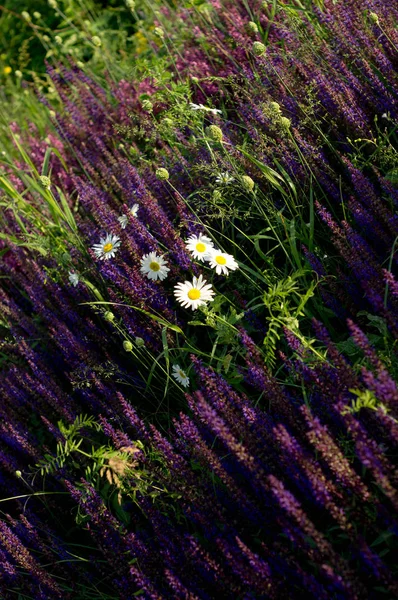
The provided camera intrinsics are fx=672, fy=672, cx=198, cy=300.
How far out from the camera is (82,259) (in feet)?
9.80

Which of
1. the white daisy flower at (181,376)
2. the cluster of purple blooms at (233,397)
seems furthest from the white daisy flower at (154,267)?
the white daisy flower at (181,376)

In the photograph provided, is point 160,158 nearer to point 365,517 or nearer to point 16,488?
point 16,488

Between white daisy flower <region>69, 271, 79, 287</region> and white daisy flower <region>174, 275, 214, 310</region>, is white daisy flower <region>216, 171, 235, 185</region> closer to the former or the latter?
white daisy flower <region>174, 275, 214, 310</region>

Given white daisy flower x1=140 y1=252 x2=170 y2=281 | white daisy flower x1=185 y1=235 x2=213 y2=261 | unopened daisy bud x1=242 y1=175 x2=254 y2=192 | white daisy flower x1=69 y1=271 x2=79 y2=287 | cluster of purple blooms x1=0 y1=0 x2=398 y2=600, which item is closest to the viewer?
cluster of purple blooms x1=0 y1=0 x2=398 y2=600

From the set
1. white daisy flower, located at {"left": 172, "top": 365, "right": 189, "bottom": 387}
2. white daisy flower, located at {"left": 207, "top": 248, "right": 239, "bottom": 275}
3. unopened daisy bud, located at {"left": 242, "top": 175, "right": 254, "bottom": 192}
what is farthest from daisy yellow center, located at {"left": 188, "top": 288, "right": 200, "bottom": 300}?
unopened daisy bud, located at {"left": 242, "top": 175, "right": 254, "bottom": 192}

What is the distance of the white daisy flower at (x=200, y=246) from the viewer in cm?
246

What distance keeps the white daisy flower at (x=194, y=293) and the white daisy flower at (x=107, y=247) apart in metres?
0.38

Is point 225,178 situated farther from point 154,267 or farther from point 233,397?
point 233,397

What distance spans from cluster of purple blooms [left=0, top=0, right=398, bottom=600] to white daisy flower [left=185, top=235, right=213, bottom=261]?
0.24 ft

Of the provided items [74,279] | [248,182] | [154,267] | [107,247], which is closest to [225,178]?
[248,182]

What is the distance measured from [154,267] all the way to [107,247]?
0.26 m

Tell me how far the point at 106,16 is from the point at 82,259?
11.6 ft

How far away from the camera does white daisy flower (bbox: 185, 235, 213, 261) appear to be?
2465 millimetres

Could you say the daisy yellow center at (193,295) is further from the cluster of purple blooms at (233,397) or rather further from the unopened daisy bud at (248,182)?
the unopened daisy bud at (248,182)
